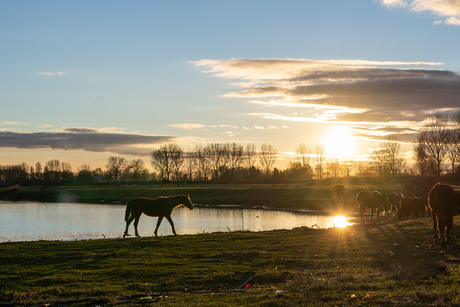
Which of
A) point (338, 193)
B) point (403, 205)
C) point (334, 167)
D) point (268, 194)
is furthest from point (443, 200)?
point (334, 167)

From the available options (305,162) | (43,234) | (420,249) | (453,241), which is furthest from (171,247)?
(305,162)

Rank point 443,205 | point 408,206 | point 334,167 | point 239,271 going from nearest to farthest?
point 239,271 < point 443,205 < point 408,206 < point 334,167

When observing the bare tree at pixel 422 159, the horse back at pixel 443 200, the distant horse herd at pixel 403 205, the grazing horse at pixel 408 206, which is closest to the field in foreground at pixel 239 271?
the distant horse herd at pixel 403 205

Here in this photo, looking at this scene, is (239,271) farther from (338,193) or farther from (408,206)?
(338,193)

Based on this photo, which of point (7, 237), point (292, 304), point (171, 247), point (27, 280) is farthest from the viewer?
point (7, 237)

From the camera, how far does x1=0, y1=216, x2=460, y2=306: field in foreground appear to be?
8523mm

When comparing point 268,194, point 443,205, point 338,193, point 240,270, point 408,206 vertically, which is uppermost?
point 443,205

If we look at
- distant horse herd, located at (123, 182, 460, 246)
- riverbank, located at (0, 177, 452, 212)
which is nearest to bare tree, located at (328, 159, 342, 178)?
riverbank, located at (0, 177, 452, 212)

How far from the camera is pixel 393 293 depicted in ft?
26.4

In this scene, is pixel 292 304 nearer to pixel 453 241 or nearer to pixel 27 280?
pixel 27 280

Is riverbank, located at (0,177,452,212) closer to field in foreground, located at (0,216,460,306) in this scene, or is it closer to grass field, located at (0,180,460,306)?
grass field, located at (0,180,460,306)

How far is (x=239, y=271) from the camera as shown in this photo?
11.9 metres

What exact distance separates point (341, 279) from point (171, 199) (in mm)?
15205

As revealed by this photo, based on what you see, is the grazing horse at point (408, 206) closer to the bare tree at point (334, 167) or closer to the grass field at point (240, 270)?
the grass field at point (240, 270)
